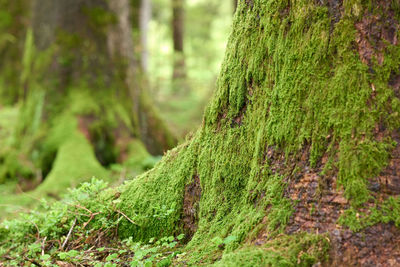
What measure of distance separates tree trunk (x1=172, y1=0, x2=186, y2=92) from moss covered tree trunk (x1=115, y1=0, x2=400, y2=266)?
16551 mm

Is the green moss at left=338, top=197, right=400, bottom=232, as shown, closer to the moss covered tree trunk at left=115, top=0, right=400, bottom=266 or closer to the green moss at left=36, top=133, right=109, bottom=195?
the moss covered tree trunk at left=115, top=0, right=400, bottom=266

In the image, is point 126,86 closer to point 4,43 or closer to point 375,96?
point 375,96

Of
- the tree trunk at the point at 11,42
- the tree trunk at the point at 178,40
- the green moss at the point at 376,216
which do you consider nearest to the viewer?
the green moss at the point at 376,216

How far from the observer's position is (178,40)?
832 inches

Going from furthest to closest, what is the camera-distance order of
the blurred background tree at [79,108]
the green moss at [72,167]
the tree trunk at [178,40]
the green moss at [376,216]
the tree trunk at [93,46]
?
the tree trunk at [178,40], the tree trunk at [93,46], the blurred background tree at [79,108], the green moss at [72,167], the green moss at [376,216]

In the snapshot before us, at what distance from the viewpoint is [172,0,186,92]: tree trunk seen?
766 inches

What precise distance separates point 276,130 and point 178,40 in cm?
1895

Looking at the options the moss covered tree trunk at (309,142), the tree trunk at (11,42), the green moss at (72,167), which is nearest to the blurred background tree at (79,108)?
the green moss at (72,167)

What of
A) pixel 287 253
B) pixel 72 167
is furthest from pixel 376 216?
pixel 72 167

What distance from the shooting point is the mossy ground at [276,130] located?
8.05 ft

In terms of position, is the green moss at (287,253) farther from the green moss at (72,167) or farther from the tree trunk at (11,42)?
the tree trunk at (11,42)

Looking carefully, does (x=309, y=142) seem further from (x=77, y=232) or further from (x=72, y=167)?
(x=72, y=167)

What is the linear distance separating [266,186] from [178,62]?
16.9 metres

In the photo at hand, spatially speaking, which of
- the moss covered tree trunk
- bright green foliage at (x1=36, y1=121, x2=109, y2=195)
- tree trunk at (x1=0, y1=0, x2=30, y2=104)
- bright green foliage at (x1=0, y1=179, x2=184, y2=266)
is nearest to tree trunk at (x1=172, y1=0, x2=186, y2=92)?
tree trunk at (x1=0, y1=0, x2=30, y2=104)
